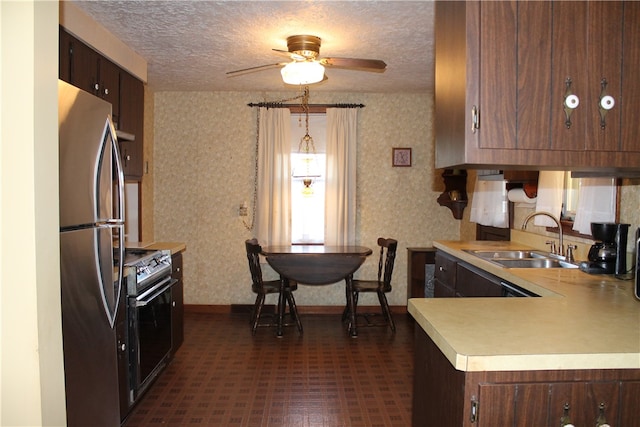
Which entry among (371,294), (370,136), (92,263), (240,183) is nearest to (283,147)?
(240,183)

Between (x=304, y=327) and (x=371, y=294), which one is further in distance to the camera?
(x=371, y=294)

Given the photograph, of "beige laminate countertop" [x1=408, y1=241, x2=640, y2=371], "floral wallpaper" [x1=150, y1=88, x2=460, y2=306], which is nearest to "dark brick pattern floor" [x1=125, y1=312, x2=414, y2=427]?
"floral wallpaper" [x1=150, y1=88, x2=460, y2=306]

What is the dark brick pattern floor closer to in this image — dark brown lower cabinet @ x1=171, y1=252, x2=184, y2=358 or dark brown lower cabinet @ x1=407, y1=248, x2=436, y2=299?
dark brown lower cabinet @ x1=171, y1=252, x2=184, y2=358

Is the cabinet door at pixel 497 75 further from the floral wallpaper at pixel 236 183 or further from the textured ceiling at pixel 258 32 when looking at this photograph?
the floral wallpaper at pixel 236 183

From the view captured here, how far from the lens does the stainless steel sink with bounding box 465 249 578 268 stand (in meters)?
2.97

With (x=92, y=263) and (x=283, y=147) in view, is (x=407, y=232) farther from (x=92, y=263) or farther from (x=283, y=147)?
(x=92, y=263)

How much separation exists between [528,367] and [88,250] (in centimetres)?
166

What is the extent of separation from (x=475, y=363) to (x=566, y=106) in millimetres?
763

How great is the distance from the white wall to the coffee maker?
8.03 feet

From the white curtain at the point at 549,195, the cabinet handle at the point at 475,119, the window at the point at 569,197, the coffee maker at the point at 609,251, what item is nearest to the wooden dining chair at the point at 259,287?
the white curtain at the point at 549,195

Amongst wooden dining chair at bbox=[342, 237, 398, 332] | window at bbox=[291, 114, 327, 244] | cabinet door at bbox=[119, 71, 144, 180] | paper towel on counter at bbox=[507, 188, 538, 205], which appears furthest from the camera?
window at bbox=[291, 114, 327, 244]

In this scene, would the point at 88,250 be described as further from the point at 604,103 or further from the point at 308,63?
the point at 604,103

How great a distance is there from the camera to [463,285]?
10.5 ft

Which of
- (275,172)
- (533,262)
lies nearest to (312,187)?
(275,172)
